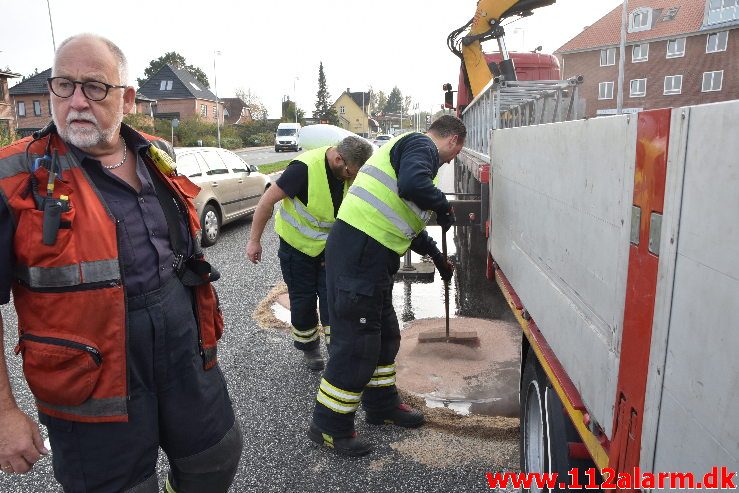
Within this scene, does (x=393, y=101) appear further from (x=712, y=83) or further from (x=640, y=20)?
(x=712, y=83)

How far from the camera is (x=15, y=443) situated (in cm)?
171

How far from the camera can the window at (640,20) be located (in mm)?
12327

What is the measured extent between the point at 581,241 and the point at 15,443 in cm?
182

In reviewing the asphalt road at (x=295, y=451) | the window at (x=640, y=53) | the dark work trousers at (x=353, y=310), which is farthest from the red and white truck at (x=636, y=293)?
the window at (x=640, y=53)

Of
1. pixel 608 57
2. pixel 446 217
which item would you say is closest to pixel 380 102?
pixel 608 57

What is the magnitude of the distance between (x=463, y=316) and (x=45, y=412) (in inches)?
170

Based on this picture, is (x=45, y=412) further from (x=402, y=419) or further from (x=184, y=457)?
(x=402, y=419)

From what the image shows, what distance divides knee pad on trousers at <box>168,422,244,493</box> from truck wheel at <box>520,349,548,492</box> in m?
1.22

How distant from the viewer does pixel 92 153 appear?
6.52 ft

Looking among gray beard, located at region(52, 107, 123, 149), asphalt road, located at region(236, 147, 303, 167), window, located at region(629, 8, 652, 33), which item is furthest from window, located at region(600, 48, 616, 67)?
gray beard, located at region(52, 107, 123, 149)

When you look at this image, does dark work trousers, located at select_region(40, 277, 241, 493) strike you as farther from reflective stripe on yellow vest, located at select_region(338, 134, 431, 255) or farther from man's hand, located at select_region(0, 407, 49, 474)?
reflective stripe on yellow vest, located at select_region(338, 134, 431, 255)

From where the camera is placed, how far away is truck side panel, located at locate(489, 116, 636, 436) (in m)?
1.46

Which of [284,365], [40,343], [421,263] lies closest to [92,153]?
[40,343]

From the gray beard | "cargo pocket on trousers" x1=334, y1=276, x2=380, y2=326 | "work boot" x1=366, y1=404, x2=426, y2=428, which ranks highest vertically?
the gray beard
